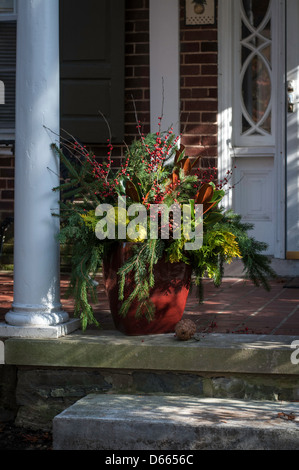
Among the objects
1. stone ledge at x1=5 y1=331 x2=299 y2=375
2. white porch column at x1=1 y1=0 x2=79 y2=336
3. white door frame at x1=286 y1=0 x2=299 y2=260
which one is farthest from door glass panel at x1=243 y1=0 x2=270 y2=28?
stone ledge at x1=5 y1=331 x2=299 y2=375

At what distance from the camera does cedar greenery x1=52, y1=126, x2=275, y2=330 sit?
140 inches

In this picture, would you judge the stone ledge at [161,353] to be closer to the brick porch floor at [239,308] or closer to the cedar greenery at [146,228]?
the cedar greenery at [146,228]

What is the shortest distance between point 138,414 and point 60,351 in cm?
58

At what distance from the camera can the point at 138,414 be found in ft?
10.4

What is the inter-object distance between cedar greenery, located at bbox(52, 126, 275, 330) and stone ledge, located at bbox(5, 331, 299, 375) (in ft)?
0.51

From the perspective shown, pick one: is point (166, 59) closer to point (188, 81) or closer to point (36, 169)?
point (188, 81)

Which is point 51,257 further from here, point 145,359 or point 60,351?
point 145,359

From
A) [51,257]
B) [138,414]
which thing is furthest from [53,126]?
[138,414]

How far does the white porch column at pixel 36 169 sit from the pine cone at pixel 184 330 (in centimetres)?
57

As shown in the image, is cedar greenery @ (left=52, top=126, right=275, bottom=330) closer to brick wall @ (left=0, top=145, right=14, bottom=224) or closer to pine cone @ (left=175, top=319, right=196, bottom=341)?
pine cone @ (left=175, top=319, right=196, bottom=341)

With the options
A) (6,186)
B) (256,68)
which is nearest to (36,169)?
(6,186)

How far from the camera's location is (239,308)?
15.1 feet

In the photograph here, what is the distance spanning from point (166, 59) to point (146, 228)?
2900 mm

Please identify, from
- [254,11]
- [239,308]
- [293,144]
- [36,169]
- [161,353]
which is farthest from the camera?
[254,11]
